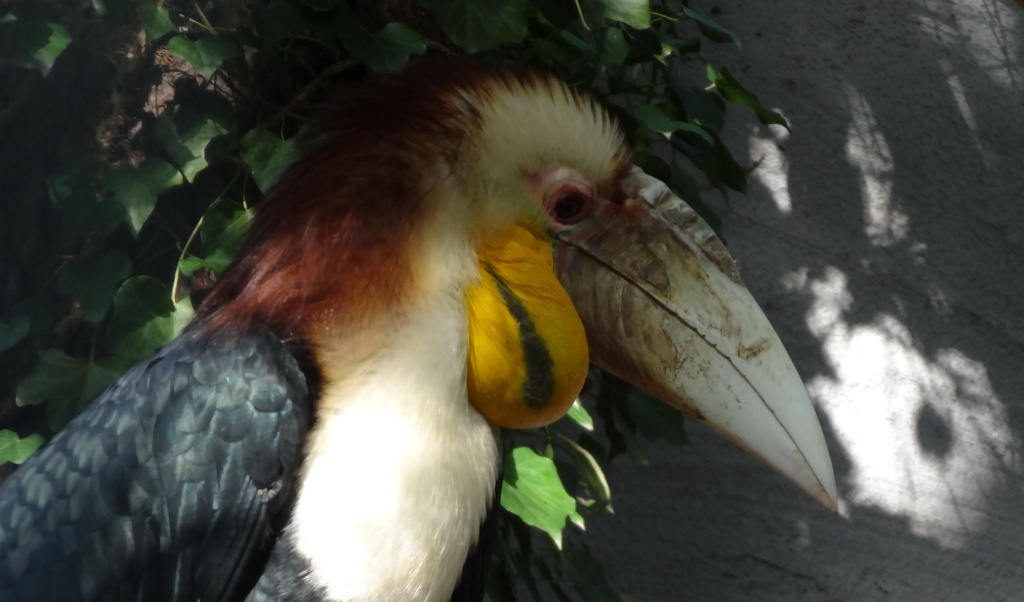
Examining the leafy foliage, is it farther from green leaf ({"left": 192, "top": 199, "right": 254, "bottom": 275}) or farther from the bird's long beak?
the bird's long beak

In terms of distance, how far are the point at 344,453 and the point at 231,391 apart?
12cm

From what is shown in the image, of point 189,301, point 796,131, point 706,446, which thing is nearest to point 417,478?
point 189,301

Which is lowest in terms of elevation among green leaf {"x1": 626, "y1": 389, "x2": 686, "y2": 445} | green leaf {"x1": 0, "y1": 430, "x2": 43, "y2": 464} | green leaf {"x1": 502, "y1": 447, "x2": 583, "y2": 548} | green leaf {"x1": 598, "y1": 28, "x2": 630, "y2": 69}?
green leaf {"x1": 626, "y1": 389, "x2": 686, "y2": 445}

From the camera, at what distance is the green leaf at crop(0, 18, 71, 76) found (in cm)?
123

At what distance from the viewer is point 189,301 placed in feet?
4.60

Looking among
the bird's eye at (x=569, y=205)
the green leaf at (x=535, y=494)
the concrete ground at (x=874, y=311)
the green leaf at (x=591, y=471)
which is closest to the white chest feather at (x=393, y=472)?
the bird's eye at (x=569, y=205)

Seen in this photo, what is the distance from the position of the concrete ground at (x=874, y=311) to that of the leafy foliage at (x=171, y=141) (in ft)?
2.77

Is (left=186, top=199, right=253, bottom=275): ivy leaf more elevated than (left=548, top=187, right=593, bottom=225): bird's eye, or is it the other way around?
(left=548, top=187, right=593, bottom=225): bird's eye

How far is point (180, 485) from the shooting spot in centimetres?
97

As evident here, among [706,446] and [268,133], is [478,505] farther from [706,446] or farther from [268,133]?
[706,446]

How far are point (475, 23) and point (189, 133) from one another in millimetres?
408

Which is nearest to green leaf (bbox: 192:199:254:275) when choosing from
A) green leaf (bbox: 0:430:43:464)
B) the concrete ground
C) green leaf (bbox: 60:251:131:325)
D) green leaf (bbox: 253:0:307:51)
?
green leaf (bbox: 60:251:131:325)

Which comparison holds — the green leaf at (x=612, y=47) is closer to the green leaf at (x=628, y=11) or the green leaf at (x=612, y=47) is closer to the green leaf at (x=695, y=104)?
the green leaf at (x=628, y=11)

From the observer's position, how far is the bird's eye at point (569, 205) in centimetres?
114
